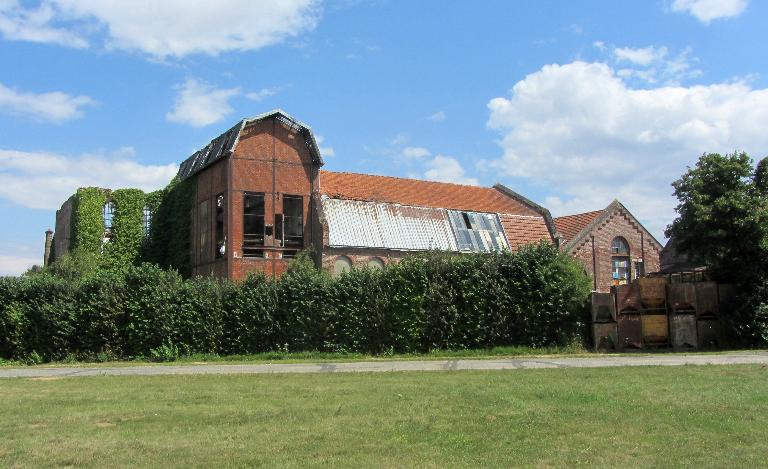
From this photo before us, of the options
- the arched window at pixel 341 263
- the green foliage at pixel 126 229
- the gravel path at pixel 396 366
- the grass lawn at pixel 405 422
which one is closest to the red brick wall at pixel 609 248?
the arched window at pixel 341 263

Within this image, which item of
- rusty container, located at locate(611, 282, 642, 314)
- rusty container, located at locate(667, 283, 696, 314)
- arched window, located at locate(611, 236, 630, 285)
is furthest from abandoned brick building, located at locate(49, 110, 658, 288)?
rusty container, located at locate(667, 283, 696, 314)

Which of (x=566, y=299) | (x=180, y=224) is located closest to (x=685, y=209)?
(x=566, y=299)

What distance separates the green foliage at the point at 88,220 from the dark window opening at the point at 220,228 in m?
8.43

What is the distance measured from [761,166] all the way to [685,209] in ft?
11.1

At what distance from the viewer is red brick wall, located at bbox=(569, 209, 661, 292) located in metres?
45.9

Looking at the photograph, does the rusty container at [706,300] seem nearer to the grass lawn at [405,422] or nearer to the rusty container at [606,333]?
the rusty container at [606,333]

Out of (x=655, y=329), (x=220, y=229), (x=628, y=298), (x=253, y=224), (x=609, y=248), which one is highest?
(x=253, y=224)

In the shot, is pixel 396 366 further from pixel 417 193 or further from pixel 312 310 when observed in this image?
pixel 417 193

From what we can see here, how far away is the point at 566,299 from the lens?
2525 cm

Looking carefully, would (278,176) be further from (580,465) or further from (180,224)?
(580,465)

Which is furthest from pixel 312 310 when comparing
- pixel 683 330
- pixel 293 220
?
pixel 293 220

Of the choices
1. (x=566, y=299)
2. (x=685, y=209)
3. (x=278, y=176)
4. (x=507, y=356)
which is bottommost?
(x=507, y=356)

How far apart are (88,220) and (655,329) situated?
33843 millimetres

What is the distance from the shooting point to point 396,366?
20781mm
